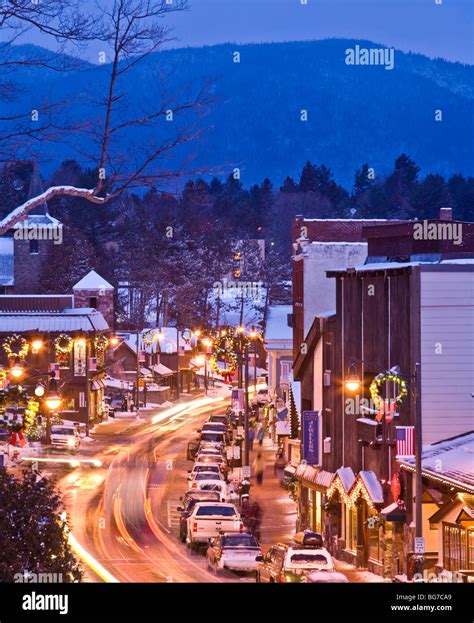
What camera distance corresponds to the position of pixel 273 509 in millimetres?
48844

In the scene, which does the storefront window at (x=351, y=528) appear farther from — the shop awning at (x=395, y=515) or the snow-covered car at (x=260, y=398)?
the snow-covered car at (x=260, y=398)

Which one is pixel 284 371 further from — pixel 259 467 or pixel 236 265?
pixel 236 265

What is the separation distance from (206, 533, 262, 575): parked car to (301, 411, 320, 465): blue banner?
11.6 metres

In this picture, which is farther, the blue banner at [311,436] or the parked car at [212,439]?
the parked car at [212,439]

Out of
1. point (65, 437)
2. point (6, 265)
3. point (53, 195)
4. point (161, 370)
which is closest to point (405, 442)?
point (53, 195)

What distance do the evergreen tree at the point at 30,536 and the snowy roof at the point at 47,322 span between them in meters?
63.8

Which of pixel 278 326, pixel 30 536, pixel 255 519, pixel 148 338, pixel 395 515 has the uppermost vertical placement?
pixel 278 326

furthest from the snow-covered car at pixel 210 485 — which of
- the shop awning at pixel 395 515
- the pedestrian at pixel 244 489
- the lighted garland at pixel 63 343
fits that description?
the lighted garland at pixel 63 343

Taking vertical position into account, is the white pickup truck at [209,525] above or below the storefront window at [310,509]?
above

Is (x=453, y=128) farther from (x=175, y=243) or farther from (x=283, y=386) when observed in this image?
(x=175, y=243)

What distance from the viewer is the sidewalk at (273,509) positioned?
4208cm

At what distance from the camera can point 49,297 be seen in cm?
8562

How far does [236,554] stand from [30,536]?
1527 centimetres
